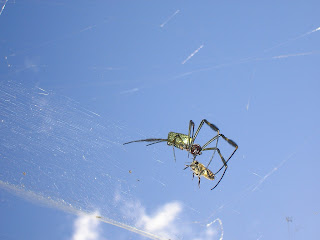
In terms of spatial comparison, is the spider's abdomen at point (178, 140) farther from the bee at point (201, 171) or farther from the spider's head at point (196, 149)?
A: the bee at point (201, 171)

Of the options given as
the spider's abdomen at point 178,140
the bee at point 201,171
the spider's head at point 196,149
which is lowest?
the bee at point 201,171

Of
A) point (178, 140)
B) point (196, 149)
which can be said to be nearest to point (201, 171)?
point (196, 149)

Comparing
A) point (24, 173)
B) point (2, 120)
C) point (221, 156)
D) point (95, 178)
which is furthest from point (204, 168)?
point (2, 120)

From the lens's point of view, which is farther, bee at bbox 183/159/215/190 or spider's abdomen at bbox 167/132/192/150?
spider's abdomen at bbox 167/132/192/150

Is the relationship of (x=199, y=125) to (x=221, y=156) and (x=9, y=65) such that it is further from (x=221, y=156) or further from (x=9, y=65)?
(x=9, y=65)

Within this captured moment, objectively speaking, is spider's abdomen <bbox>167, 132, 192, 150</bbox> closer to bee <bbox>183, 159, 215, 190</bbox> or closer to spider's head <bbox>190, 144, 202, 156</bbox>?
spider's head <bbox>190, 144, 202, 156</bbox>

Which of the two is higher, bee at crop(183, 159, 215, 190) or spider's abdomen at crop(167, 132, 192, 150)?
spider's abdomen at crop(167, 132, 192, 150)

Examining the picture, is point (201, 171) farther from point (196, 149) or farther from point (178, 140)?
point (178, 140)

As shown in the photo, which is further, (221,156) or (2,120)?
(2,120)
